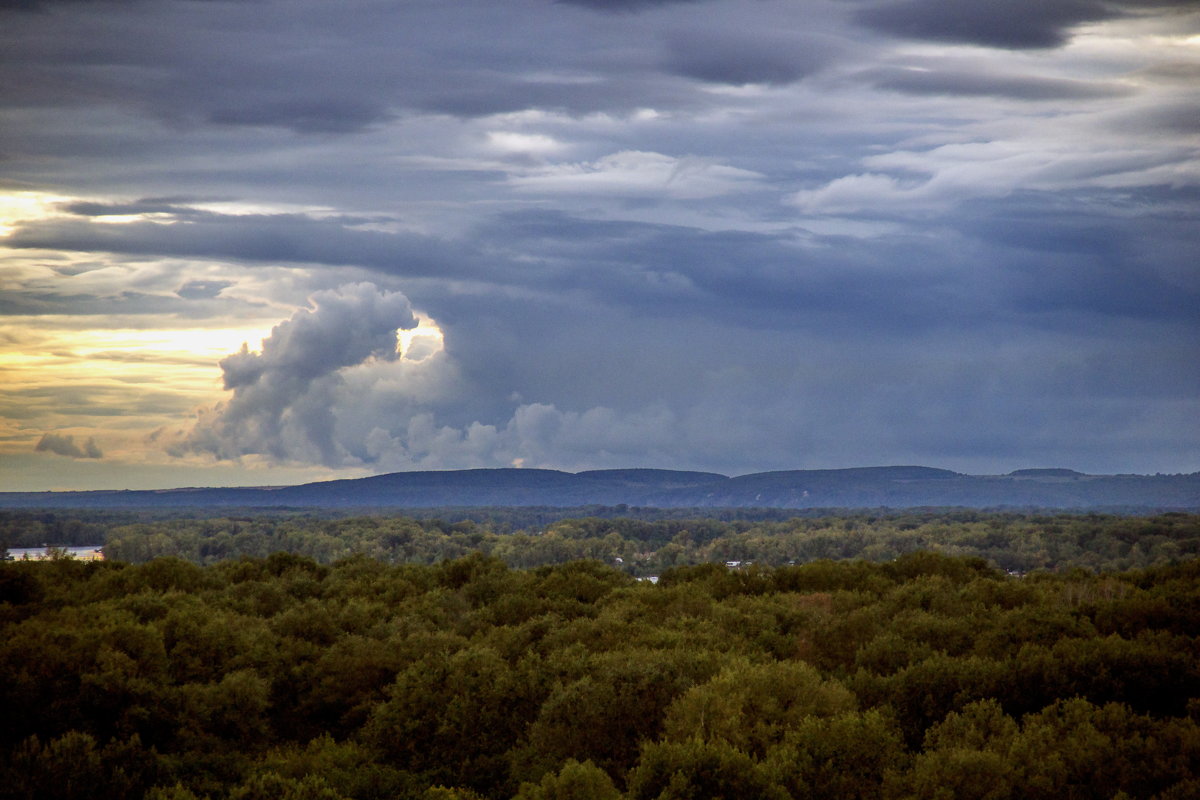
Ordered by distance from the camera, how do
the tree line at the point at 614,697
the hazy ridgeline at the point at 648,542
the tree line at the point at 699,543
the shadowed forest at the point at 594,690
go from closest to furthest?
1. the tree line at the point at 614,697
2. the shadowed forest at the point at 594,690
3. the tree line at the point at 699,543
4. the hazy ridgeline at the point at 648,542

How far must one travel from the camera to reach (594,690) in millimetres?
20562

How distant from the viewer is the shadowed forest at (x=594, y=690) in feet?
53.7

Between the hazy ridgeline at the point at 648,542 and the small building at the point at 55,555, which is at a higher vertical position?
the small building at the point at 55,555

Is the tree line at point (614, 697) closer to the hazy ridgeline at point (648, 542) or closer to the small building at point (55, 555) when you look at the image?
the small building at point (55, 555)

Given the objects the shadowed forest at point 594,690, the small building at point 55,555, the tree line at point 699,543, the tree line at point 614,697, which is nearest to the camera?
the tree line at point 614,697

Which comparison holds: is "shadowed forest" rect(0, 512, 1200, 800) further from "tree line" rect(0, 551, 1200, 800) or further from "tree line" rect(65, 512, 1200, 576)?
"tree line" rect(65, 512, 1200, 576)

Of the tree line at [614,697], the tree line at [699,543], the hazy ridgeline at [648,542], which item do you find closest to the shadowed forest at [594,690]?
the tree line at [614,697]

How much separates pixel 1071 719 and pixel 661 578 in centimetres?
2487

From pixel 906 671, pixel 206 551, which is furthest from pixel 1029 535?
pixel 906 671

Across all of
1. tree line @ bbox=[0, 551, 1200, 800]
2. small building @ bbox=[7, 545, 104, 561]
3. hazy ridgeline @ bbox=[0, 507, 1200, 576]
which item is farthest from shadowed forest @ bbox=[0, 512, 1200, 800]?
hazy ridgeline @ bbox=[0, 507, 1200, 576]

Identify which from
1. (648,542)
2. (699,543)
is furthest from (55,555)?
(648,542)

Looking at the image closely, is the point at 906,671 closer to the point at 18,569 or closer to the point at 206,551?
the point at 18,569

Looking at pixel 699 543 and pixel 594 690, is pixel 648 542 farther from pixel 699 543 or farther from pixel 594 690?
pixel 594 690

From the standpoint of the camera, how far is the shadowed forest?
16.4 m
